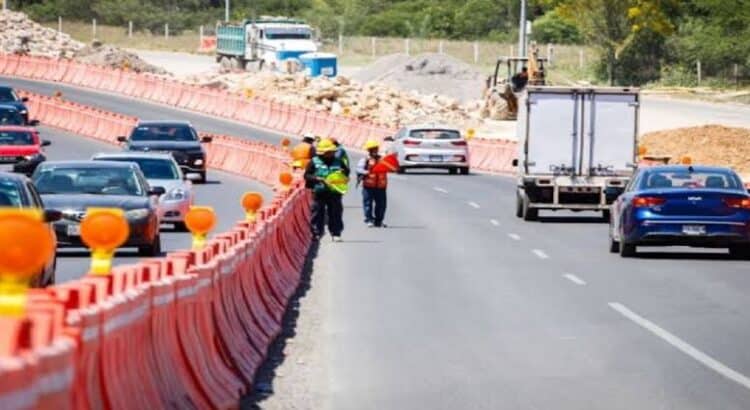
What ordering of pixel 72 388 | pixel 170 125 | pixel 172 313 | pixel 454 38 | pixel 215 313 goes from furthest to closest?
1. pixel 454 38
2. pixel 170 125
3. pixel 215 313
4. pixel 172 313
5. pixel 72 388

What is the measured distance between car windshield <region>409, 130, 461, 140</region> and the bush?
236 ft

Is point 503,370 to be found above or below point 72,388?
below

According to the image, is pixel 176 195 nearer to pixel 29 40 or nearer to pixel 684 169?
pixel 684 169

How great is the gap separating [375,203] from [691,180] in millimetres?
8383

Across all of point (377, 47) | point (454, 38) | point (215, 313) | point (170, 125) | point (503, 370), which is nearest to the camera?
point (215, 313)

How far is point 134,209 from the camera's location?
28938mm

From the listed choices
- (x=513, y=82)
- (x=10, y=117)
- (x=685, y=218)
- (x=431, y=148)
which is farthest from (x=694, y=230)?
(x=513, y=82)

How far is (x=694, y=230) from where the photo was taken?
3027 centimetres

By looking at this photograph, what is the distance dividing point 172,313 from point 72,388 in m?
3.87

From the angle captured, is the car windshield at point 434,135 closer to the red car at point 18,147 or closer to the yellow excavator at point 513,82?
the red car at point 18,147

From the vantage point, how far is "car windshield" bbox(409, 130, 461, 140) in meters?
60.6

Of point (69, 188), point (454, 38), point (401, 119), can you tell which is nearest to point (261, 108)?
point (401, 119)

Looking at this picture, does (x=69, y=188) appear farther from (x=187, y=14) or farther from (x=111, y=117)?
(x=187, y=14)

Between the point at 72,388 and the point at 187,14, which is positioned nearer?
the point at 72,388
